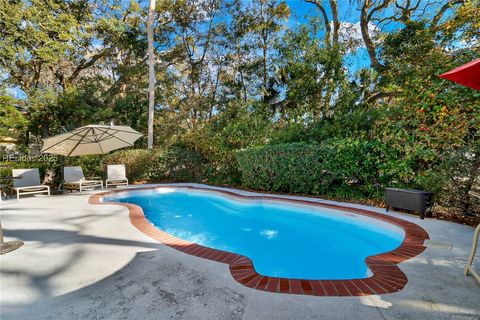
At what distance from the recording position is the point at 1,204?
22.9ft

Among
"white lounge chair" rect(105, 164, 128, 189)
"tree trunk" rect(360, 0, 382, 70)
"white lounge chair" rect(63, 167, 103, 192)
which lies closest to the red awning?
"white lounge chair" rect(63, 167, 103, 192)

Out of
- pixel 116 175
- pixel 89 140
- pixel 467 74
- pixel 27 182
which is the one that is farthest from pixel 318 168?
pixel 27 182

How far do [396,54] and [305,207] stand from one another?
30.2 feet

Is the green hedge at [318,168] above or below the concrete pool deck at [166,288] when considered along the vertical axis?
above

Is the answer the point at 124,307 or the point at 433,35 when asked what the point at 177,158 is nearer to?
the point at 124,307

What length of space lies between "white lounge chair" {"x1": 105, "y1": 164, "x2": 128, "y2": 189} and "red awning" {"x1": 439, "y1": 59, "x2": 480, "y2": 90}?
37.7 ft

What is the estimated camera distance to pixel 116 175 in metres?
11.1

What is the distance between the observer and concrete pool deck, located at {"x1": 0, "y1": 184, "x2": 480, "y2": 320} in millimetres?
2141

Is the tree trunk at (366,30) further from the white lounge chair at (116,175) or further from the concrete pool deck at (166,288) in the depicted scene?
the white lounge chair at (116,175)

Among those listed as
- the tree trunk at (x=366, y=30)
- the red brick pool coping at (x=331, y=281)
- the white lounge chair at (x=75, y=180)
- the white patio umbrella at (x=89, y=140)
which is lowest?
the red brick pool coping at (x=331, y=281)

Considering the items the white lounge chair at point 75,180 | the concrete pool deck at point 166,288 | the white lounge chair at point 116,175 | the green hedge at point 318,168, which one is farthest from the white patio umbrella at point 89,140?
the concrete pool deck at point 166,288

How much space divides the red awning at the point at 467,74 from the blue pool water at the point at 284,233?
8.40 ft

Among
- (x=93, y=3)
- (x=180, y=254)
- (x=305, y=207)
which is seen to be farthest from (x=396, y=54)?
(x=93, y=3)

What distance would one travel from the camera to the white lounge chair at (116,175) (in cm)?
1098
